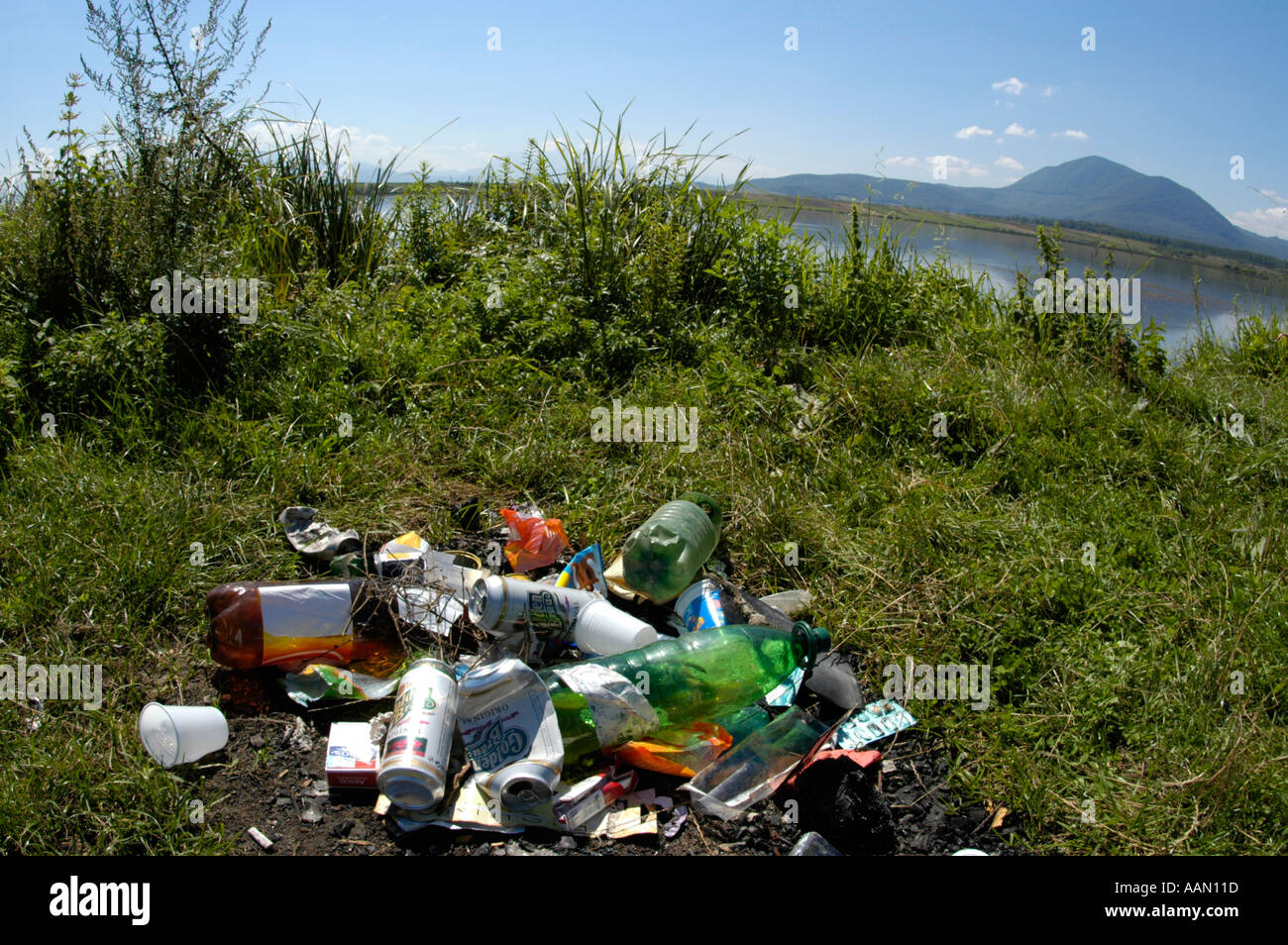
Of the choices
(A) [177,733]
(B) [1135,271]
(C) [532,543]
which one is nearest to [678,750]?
(C) [532,543]

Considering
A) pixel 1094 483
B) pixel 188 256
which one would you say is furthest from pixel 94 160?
pixel 1094 483

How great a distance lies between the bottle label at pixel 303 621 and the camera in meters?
2.60

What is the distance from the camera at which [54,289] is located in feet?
14.3

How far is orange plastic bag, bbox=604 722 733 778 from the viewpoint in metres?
2.34

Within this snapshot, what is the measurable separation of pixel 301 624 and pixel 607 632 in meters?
1.02

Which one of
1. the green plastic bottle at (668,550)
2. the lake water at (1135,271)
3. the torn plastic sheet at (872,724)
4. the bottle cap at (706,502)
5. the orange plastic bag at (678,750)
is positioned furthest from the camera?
the lake water at (1135,271)

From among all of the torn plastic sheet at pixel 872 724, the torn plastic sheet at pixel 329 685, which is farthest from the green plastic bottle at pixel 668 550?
the torn plastic sheet at pixel 329 685

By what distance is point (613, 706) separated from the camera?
2.31m

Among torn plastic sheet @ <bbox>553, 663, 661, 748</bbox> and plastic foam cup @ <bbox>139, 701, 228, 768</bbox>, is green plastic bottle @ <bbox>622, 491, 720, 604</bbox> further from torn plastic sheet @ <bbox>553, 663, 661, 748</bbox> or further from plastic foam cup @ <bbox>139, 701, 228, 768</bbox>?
plastic foam cup @ <bbox>139, 701, 228, 768</bbox>

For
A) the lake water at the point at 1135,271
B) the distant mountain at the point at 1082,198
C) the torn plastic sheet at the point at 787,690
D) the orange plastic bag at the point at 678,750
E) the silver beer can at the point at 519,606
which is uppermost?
the distant mountain at the point at 1082,198

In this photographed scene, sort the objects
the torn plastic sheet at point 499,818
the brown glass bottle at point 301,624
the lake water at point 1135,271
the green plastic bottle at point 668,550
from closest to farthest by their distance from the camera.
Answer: the torn plastic sheet at point 499,818 < the brown glass bottle at point 301,624 < the green plastic bottle at point 668,550 < the lake water at point 1135,271

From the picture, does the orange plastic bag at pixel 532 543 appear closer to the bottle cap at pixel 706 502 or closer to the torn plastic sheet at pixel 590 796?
the bottle cap at pixel 706 502

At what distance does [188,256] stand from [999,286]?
5222 millimetres

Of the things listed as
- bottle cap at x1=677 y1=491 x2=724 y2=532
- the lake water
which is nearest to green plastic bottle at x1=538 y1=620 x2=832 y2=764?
bottle cap at x1=677 y1=491 x2=724 y2=532
